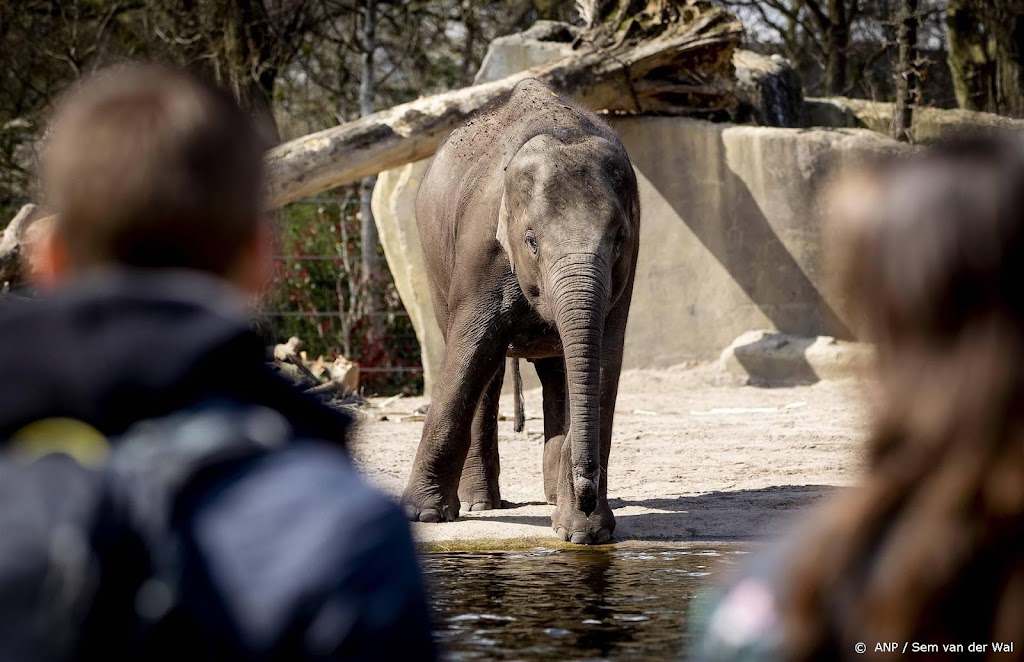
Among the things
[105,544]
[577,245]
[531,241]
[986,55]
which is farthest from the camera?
[986,55]

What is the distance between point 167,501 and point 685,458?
28.3 ft

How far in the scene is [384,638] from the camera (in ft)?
4.39

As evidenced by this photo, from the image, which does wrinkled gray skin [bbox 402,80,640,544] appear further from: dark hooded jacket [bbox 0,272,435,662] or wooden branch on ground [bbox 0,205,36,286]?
dark hooded jacket [bbox 0,272,435,662]

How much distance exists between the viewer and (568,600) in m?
5.64

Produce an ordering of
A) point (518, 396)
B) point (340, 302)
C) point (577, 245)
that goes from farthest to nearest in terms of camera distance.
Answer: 1. point (340, 302)
2. point (518, 396)
3. point (577, 245)

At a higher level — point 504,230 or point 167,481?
point 504,230

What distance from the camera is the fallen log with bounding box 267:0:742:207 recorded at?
1176cm

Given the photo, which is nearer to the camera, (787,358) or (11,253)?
(11,253)

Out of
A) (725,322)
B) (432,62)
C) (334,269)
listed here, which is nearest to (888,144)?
(725,322)

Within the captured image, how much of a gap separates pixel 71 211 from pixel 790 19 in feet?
68.5

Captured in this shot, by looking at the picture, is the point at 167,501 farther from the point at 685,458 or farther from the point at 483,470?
the point at 685,458

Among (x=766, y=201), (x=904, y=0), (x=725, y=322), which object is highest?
(x=904, y=0)

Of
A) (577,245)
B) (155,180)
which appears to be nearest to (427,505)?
(577,245)

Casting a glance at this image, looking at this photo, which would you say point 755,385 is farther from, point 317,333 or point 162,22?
point 162,22
